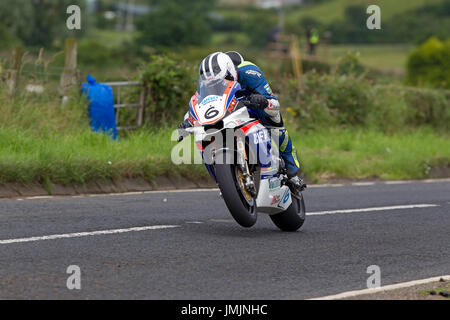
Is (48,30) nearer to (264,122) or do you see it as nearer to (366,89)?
(366,89)

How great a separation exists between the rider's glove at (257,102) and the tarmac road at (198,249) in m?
1.26

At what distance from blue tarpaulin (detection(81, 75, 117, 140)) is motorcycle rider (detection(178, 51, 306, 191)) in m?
7.03

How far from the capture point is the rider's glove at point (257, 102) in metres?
9.16

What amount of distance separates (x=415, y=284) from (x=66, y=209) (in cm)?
469

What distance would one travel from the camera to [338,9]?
17762cm

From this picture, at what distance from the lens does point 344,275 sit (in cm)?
760

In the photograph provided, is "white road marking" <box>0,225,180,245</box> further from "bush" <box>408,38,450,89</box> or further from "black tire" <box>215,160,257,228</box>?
"bush" <box>408,38,450,89</box>

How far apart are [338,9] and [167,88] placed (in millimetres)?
162490

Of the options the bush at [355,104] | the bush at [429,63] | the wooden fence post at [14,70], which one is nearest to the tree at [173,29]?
the bush at [429,63]

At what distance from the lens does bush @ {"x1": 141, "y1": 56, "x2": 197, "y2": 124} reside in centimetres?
1864

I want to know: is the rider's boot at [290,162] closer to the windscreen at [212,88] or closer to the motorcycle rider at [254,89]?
the motorcycle rider at [254,89]

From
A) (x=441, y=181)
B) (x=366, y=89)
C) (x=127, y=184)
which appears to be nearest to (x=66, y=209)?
(x=127, y=184)

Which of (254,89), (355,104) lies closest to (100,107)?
(254,89)

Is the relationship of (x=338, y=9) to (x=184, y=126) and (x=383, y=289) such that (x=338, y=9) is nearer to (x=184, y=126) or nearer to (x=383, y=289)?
(x=184, y=126)
